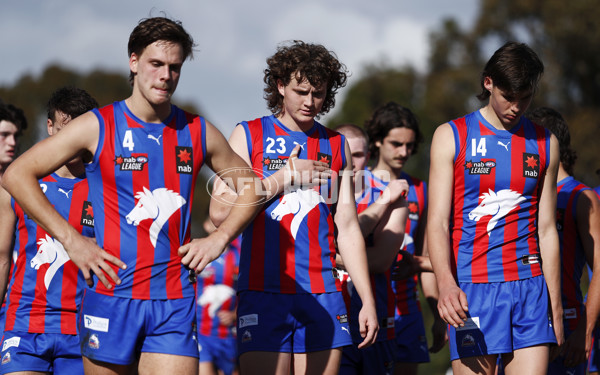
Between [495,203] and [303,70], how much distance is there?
1.60 metres

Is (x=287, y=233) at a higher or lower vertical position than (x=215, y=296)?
higher

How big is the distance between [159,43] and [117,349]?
1.72 metres

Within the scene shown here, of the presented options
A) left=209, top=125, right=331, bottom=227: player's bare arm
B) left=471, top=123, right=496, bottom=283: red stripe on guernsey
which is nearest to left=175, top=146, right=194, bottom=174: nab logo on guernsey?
left=209, top=125, right=331, bottom=227: player's bare arm

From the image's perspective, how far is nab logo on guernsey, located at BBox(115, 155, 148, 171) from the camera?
4.37m

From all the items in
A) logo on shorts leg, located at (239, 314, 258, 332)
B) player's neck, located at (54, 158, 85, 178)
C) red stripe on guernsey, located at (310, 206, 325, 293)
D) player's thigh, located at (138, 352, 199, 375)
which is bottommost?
player's thigh, located at (138, 352, 199, 375)

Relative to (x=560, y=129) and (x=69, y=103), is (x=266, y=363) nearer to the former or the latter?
(x=69, y=103)

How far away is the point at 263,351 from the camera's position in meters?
5.02

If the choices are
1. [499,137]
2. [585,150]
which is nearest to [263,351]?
[499,137]

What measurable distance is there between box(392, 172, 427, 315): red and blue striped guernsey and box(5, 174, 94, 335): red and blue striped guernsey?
9.72 ft

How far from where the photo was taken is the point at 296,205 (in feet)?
17.4

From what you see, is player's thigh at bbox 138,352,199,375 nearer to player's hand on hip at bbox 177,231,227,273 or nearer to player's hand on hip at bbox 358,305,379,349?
player's hand on hip at bbox 177,231,227,273

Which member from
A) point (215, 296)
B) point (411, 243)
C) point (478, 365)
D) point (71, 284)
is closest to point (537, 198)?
point (478, 365)

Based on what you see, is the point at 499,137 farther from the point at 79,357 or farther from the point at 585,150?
the point at 585,150

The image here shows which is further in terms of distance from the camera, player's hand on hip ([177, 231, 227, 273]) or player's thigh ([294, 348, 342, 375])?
player's thigh ([294, 348, 342, 375])
